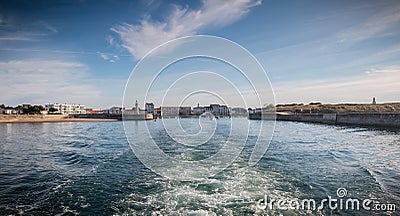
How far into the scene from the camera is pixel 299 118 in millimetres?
56594

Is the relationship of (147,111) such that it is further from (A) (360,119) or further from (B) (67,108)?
(B) (67,108)

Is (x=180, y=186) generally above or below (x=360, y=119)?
below

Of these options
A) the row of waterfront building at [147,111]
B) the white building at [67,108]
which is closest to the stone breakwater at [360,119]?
the row of waterfront building at [147,111]

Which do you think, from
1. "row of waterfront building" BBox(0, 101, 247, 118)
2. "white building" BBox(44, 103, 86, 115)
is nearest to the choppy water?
"row of waterfront building" BBox(0, 101, 247, 118)

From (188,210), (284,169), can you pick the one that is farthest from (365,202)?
(188,210)

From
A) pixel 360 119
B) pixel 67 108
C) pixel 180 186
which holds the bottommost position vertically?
pixel 180 186

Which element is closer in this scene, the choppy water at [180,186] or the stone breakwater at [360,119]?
the choppy water at [180,186]

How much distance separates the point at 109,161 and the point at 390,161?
15.2 metres

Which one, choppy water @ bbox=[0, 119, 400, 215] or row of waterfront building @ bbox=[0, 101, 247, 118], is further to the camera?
row of waterfront building @ bbox=[0, 101, 247, 118]

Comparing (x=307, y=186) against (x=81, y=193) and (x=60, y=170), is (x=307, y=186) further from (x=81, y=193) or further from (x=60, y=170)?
(x=60, y=170)

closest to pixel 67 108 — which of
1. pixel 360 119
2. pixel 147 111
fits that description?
pixel 147 111

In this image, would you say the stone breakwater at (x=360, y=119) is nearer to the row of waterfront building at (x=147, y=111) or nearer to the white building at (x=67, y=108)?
the row of waterfront building at (x=147, y=111)

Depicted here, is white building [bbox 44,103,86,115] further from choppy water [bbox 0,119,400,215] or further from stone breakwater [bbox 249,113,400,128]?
choppy water [bbox 0,119,400,215]

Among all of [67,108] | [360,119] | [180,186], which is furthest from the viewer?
[67,108]
